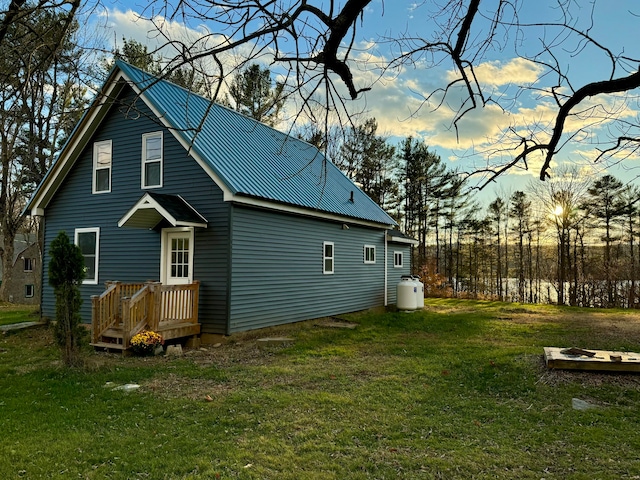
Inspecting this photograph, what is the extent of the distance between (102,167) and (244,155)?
4.10m

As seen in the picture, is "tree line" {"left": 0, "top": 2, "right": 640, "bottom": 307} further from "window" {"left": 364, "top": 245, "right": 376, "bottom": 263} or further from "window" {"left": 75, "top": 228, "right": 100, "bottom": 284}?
"window" {"left": 75, "top": 228, "right": 100, "bottom": 284}

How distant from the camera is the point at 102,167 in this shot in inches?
498

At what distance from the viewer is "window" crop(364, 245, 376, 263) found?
54.6 ft

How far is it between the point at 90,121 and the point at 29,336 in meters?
6.01

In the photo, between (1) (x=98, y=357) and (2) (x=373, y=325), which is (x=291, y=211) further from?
(1) (x=98, y=357)

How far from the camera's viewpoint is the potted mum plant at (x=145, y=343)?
9047mm

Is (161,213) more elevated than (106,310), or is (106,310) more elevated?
(161,213)

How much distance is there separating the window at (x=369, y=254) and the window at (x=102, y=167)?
351 inches

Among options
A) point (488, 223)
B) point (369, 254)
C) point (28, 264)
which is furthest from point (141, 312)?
point (28, 264)

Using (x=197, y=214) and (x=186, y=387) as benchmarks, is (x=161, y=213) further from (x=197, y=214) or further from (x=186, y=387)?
(x=186, y=387)

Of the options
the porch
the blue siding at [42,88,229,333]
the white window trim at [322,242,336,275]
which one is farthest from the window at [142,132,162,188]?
the white window trim at [322,242,336,275]

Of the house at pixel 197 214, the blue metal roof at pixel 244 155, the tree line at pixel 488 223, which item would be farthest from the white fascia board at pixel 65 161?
the tree line at pixel 488 223

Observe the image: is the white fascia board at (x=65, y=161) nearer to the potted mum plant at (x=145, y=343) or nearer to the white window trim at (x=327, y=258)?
the potted mum plant at (x=145, y=343)

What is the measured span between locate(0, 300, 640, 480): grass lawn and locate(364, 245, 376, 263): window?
705cm
